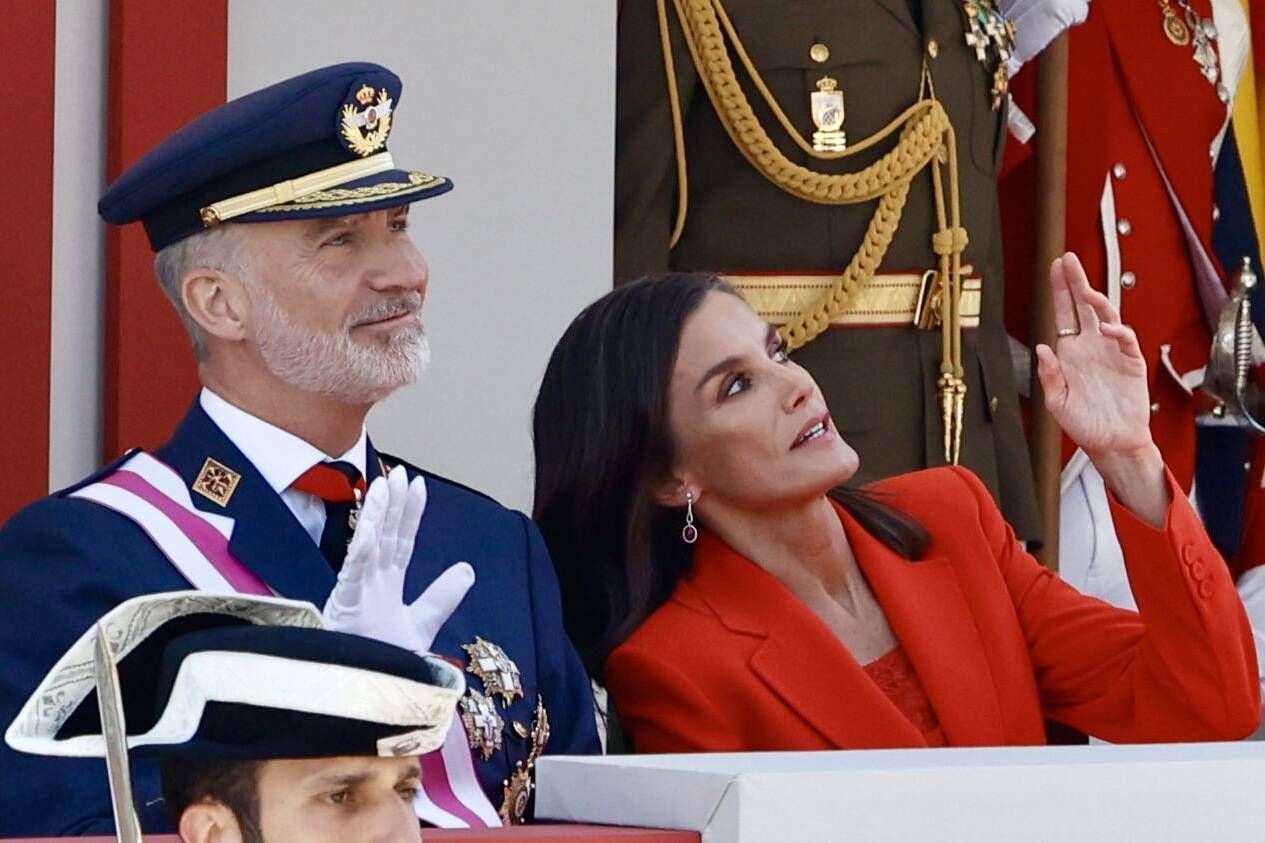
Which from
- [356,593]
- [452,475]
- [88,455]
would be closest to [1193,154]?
[452,475]

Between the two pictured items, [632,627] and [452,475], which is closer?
[632,627]

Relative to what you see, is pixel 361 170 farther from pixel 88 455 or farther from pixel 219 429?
pixel 88 455

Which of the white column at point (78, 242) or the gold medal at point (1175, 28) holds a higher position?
the gold medal at point (1175, 28)

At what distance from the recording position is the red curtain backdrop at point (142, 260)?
11.5ft

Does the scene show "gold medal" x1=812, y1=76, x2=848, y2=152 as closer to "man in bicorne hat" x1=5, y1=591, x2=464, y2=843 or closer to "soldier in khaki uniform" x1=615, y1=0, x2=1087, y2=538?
"soldier in khaki uniform" x1=615, y1=0, x2=1087, y2=538

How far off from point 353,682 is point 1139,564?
167 centimetres

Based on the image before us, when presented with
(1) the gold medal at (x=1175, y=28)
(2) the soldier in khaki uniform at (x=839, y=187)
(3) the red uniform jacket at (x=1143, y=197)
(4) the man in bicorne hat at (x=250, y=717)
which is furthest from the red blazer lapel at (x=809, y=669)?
(1) the gold medal at (x=1175, y=28)

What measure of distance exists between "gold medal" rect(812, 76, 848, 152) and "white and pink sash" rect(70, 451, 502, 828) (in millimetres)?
1736

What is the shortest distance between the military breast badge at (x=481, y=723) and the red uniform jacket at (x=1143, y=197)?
7.62 feet

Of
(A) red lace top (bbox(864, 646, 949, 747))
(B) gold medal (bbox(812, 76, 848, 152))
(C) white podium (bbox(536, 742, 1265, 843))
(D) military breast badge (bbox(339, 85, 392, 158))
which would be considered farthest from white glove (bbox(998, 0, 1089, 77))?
(C) white podium (bbox(536, 742, 1265, 843))

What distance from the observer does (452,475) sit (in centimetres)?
389

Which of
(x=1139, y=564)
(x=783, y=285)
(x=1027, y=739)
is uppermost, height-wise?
(x=783, y=285)

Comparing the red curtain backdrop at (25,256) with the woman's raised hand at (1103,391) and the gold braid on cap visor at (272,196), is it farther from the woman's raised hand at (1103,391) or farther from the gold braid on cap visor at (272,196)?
the woman's raised hand at (1103,391)

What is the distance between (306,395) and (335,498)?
0.39 feet
